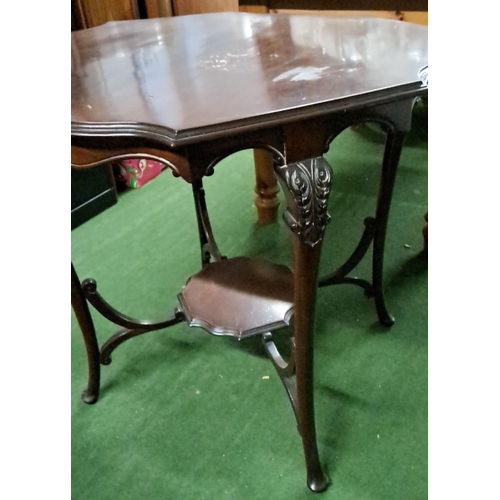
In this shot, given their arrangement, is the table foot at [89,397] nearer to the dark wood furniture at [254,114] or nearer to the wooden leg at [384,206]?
the dark wood furniture at [254,114]

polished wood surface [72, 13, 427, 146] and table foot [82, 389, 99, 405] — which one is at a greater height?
polished wood surface [72, 13, 427, 146]

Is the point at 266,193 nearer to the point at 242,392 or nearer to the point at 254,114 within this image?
the point at 242,392

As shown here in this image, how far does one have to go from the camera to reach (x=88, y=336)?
105 centimetres

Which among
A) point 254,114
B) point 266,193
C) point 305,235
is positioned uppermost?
point 254,114

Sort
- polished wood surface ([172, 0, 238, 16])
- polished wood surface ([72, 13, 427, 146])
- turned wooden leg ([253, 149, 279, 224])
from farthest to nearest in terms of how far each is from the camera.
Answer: polished wood surface ([172, 0, 238, 16]), turned wooden leg ([253, 149, 279, 224]), polished wood surface ([72, 13, 427, 146])

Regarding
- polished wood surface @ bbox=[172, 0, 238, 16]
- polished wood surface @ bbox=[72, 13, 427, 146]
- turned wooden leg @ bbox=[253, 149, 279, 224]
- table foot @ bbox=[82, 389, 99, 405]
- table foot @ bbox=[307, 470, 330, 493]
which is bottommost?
table foot @ bbox=[307, 470, 330, 493]

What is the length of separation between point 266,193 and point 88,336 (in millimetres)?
781

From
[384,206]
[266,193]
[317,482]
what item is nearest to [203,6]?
[266,193]

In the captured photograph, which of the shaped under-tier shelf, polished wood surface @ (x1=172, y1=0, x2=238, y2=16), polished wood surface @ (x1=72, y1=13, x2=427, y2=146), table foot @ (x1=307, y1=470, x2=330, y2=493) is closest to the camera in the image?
polished wood surface @ (x1=72, y1=13, x2=427, y2=146)

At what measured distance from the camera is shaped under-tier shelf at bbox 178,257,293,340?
104cm

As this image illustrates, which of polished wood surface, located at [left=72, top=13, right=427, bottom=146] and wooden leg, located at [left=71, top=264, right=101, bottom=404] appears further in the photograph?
wooden leg, located at [left=71, top=264, right=101, bottom=404]

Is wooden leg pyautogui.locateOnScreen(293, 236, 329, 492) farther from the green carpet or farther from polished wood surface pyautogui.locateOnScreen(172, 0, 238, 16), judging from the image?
polished wood surface pyautogui.locateOnScreen(172, 0, 238, 16)

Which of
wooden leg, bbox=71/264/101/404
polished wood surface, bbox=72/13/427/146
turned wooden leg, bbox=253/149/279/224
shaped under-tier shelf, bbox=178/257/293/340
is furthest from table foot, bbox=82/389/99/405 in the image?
turned wooden leg, bbox=253/149/279/224
